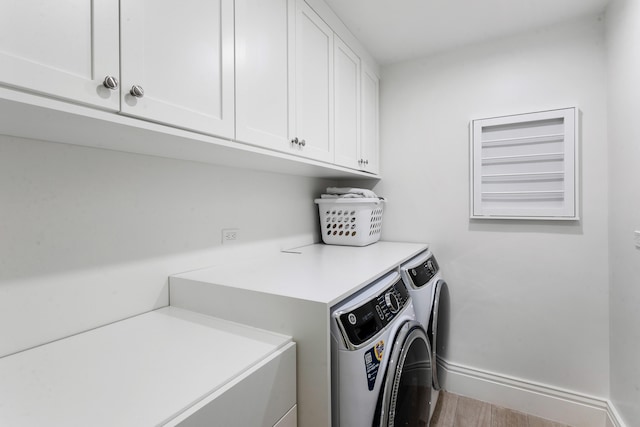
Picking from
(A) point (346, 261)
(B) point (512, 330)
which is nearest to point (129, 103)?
(A) point (346, 261)

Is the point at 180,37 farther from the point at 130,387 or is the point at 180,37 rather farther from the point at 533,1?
the point at 533,1

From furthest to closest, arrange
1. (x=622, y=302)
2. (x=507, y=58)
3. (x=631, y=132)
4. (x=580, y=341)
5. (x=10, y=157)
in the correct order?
(x=507, y=58)
(x=580, y=341)
(x=622, y=302)
(x=631, y=132)
(x=10, y=157)

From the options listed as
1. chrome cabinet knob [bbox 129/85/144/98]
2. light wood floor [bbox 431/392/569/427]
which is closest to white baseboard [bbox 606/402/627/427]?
light wood floor [bbox 431/392/569/427]

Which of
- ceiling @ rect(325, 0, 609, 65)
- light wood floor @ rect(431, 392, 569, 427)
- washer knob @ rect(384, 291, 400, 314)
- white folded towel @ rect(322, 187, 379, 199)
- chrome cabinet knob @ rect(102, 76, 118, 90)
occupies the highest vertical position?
ceiling @ rect(325, 0, 609, 65)

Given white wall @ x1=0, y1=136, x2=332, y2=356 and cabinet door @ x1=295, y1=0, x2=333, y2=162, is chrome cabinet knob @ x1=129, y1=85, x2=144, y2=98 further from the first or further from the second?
cabinet door @ x1=295, y1=0, x2=333, y2=162

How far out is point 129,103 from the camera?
778 millimetres

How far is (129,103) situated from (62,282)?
2.07 feet

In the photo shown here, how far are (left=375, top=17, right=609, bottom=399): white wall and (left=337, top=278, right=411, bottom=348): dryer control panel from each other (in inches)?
43.0

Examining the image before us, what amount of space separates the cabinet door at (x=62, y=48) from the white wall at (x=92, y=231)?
1.26ft

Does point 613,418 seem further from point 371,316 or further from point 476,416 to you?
point 371,316

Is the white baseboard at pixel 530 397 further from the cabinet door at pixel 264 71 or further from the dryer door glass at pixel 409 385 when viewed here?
the cabinet door at pixel 264 71

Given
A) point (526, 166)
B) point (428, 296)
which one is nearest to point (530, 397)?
point (428, 296)

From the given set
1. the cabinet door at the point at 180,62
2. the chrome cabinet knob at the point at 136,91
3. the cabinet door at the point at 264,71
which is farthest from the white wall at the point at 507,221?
the chrome cabinet knob at the point at 136,91

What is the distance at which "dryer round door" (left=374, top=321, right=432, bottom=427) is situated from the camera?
1.04m
